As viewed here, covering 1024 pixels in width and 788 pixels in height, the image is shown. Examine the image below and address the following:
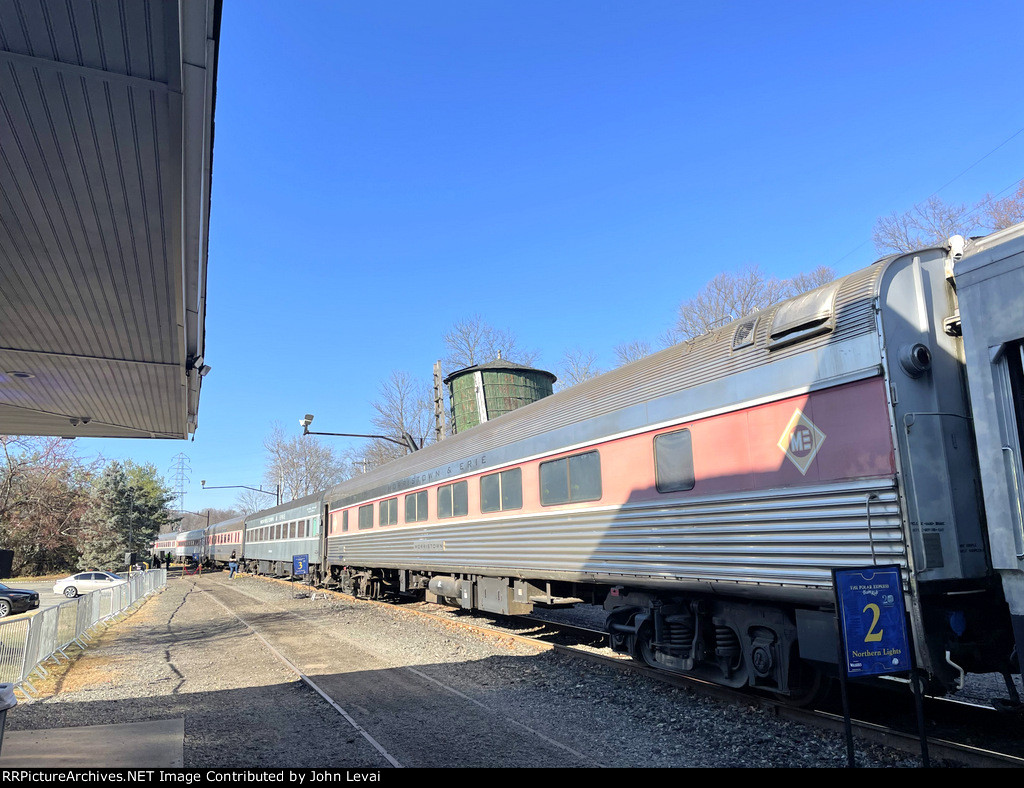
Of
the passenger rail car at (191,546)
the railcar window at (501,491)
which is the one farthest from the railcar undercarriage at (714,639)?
the passenger rail car at (191,546)

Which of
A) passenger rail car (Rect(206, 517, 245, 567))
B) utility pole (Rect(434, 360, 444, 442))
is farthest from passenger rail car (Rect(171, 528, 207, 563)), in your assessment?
utility pole (Rect(434, 360, 444, 442))

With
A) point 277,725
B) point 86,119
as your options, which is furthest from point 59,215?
point 277,725

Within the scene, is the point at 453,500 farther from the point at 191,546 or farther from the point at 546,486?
the point at 191,546

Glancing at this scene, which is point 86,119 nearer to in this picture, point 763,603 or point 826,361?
point 826,361

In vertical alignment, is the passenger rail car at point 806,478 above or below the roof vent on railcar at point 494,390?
below

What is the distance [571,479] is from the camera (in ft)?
28.7

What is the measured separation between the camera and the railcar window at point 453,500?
39.1ft

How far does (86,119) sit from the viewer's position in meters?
4.90

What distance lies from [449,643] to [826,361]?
7.91 metres

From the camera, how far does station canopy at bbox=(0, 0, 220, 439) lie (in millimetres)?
4215

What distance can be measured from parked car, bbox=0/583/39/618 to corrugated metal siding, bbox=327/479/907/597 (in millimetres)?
18089

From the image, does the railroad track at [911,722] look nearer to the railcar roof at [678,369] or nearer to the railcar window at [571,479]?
the railcar window at [571,479]

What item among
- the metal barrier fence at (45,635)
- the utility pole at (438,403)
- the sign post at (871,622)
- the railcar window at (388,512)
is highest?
the utility pole at (438,403)

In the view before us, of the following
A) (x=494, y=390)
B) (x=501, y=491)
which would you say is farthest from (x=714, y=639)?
(x=494, y=390)
